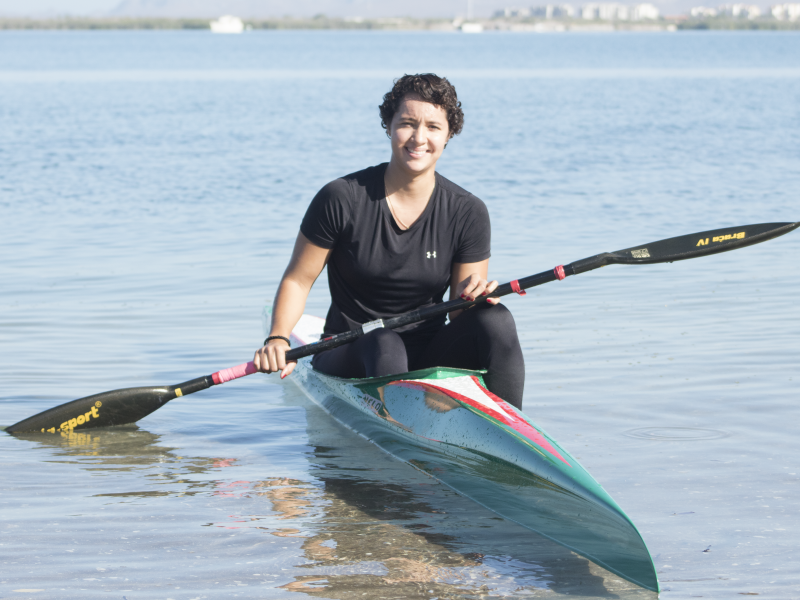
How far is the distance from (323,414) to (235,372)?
2.70ft

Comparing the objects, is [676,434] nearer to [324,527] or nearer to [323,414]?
[323,414]

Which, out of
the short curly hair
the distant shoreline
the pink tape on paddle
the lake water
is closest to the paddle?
the pink tape on paddle

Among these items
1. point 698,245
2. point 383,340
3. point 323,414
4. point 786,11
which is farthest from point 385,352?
point 786,11

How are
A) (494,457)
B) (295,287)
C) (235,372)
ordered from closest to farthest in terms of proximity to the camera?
(494,457) → (295,287) → (235,372)

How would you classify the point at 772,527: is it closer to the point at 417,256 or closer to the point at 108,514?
the point at 417,256

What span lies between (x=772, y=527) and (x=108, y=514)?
2.32 m

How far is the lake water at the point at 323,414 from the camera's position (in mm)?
3062

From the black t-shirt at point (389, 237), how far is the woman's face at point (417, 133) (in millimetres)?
174

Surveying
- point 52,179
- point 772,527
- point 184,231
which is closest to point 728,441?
point 772,527

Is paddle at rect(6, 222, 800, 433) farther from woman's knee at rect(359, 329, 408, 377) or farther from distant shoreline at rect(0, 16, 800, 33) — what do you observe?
distant shoreline at rect(0, 16, 800, 33)

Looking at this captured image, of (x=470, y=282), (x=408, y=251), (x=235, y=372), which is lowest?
(x=235, y=372)

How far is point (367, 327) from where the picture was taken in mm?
3838

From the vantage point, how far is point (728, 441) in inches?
167

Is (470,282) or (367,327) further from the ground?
(470,282)
